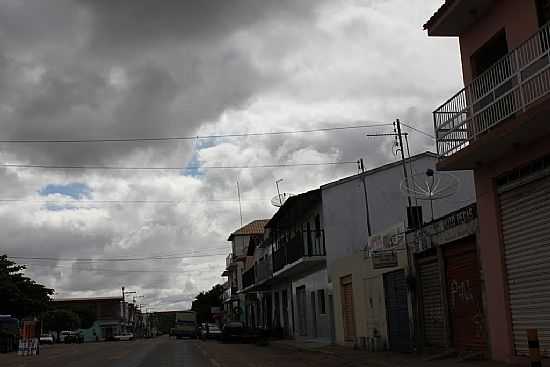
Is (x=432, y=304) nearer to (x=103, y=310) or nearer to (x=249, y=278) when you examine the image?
(x=249, y=278)

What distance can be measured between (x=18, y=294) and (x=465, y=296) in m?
47.6

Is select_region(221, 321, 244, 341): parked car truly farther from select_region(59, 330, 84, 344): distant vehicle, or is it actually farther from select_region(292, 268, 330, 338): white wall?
select_region(59, 330, 84, 344): distant vehicle

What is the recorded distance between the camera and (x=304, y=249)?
36.9 metres

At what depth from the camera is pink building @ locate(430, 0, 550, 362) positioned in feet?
46.5

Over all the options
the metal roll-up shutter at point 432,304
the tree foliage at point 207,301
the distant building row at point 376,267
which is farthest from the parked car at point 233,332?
the tree foliage at point 207,301

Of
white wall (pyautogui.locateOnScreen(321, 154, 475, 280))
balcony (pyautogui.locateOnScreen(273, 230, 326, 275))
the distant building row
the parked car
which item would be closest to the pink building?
the distant building row

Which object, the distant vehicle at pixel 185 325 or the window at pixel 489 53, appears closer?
the window at pixel 489 53

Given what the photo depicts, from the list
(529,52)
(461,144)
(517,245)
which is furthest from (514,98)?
(517,245)

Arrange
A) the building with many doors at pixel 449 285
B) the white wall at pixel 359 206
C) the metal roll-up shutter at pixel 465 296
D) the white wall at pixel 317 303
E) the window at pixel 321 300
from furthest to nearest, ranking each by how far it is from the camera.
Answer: the window at pixel 321 300, the white wall at pixel 317 303, the white wall at pixel 359 206, the building with many doors at pixel 449 285, the metal roll-up shutter at pixel 465 296

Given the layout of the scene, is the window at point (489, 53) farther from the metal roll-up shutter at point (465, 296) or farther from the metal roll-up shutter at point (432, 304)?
the metal roll-up shutter at point (432, 304)

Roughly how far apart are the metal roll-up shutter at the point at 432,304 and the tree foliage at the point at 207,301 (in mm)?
104711

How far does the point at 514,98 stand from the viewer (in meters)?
14.8

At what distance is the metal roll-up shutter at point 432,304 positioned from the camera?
20438mm

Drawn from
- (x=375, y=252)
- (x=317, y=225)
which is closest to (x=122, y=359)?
(x=375, y=252)
